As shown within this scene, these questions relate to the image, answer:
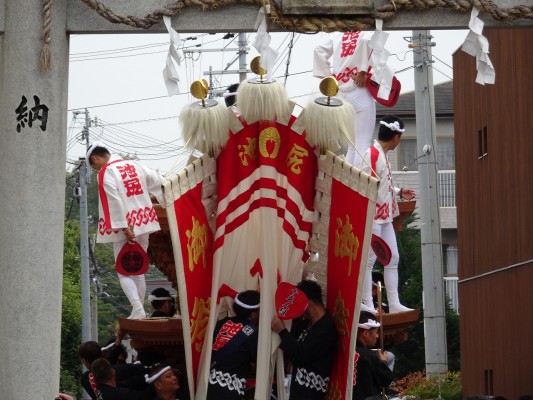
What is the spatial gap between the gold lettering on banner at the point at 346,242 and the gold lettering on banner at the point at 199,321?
1.12 m

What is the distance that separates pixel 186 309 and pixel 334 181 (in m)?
1.51

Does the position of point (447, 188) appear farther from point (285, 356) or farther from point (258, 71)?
point (258, 71)

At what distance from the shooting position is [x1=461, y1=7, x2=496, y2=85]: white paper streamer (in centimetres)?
904

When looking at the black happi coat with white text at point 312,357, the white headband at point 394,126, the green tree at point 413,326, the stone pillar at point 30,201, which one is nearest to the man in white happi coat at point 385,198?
the white headband at point 394,126

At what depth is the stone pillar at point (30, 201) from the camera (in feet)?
29.3

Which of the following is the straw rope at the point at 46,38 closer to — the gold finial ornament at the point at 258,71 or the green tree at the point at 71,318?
the gold finial ornament at the point at 258,71

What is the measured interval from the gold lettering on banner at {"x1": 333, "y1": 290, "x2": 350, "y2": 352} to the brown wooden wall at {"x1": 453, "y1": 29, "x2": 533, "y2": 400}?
3.59 m

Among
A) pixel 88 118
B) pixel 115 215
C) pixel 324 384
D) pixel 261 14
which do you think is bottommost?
pixel 324 384

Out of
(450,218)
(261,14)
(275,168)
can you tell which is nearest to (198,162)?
(275,168)

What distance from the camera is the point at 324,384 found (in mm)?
8922

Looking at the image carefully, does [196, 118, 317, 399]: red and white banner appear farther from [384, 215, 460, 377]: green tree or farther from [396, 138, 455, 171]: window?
[396, 138, 455, 171]: window

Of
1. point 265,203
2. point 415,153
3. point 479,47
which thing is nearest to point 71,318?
point 415,153

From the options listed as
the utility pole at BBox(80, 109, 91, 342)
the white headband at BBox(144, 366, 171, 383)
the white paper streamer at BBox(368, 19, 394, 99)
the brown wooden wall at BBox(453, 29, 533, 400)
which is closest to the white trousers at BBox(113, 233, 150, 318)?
the white headband at BBox(144, 366, 171, 383)

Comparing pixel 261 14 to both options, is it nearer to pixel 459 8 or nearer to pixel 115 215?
pixel 459 8
